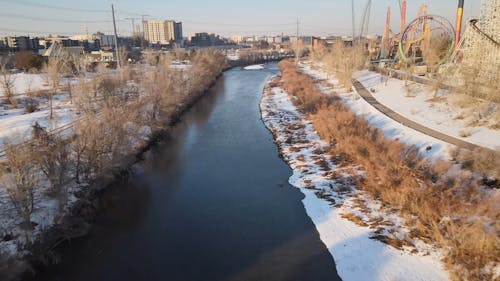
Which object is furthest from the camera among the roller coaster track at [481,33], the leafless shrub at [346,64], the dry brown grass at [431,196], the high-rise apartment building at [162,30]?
the high-rise apartment building at [162,30]

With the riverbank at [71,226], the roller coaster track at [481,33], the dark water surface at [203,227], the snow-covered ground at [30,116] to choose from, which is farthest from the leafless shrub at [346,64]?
the snow-covered ground at [30,116]

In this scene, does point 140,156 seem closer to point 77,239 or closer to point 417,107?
point 77,239

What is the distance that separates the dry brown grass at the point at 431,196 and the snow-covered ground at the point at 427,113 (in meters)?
1.23

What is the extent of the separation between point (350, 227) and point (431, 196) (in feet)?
8.35

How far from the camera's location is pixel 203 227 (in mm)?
10859

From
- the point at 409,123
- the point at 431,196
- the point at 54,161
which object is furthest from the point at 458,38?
the point at 54,161

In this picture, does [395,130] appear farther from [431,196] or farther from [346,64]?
[346,64]

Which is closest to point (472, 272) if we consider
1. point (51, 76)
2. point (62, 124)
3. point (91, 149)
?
point (91, 149)

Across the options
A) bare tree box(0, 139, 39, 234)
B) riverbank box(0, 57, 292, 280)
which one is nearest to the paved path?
riverbank box(0, 57, 292, 280)

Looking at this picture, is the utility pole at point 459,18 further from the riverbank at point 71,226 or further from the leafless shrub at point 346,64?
the riverbank at point 71,226

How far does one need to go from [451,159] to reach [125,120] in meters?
12.3

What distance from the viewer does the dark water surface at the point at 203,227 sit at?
8898mm

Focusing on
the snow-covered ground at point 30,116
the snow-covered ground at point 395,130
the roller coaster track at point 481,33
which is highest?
the roller coaster track at point 481,33

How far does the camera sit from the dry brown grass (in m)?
8.12
